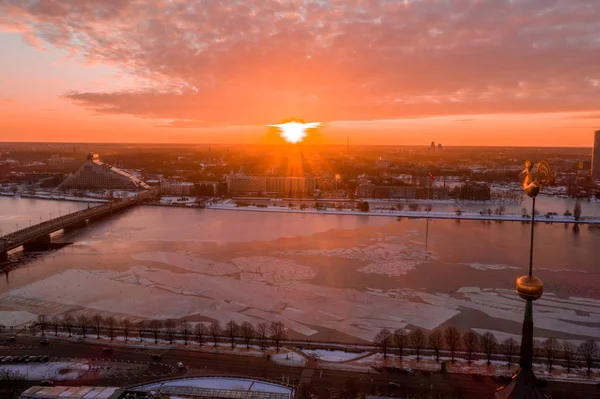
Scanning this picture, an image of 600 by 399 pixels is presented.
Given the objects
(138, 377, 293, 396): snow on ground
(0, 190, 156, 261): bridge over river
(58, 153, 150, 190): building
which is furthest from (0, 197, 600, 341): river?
(58, 153, 150, 190): building

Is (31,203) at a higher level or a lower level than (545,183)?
lower

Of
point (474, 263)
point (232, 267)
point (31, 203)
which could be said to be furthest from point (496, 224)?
point (31, 203)

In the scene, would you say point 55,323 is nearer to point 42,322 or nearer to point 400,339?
point 42,322

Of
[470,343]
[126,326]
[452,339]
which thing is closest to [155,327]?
[126,326]

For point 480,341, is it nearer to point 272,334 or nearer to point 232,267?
point 272,334

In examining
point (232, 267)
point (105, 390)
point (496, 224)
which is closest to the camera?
point (105, 390)

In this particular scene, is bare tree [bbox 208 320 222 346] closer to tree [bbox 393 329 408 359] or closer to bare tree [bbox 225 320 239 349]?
bare tree [bbox 225 320 239 349]
